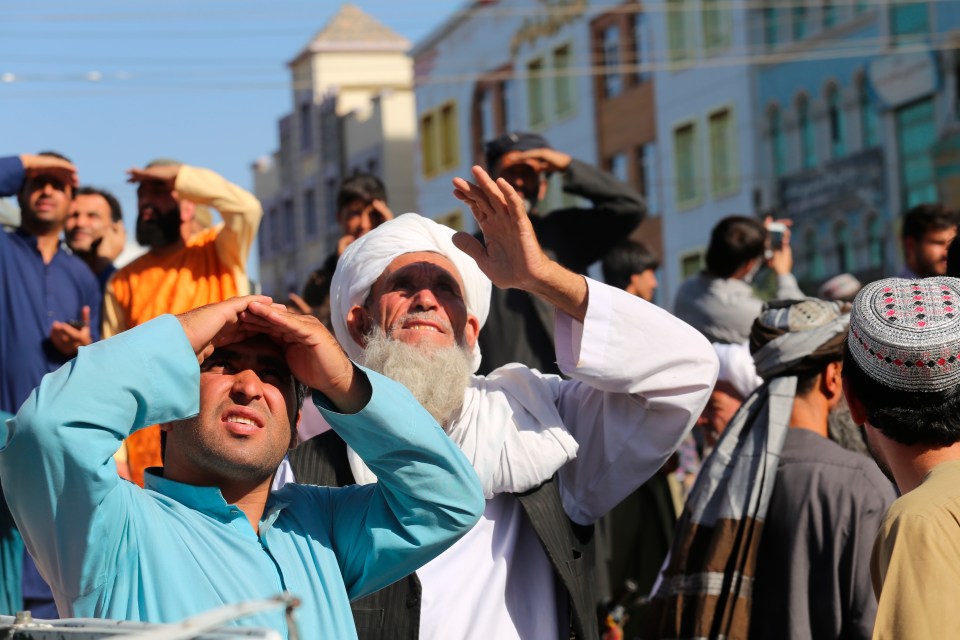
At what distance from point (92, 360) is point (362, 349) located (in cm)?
156

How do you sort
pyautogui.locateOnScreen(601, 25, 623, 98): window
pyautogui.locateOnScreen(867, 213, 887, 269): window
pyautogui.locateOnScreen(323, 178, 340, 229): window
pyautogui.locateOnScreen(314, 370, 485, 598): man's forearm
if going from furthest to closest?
1. pyautogui.locateOnScreen(323, 178, 340, 229): window
2. pyautogui.locateOnScreen(601, 25, 623, 98): window
3. pyautogui.locateOnScreen(867, 213, 887, 269): window
4. pyautogui.locateOnScreen(314, 370, 485, 598): man's forearm

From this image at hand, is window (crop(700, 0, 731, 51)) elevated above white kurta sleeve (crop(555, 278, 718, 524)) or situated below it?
above

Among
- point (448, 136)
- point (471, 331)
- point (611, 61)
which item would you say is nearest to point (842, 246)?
point (611, 61)

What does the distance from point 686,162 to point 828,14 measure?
14.9 ft

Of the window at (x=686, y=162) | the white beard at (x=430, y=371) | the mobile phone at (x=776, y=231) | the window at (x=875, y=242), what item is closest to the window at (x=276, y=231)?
the window at (x=686, y=162)

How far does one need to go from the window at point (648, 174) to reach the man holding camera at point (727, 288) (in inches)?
998

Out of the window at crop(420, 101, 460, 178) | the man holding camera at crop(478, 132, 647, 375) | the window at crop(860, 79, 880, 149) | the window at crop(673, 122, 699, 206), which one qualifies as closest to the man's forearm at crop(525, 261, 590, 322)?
the man holding camera at crop(478, 132, 647, 375)

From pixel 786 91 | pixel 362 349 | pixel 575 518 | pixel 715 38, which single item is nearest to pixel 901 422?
pixel 575 518

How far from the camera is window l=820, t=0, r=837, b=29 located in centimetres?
2847

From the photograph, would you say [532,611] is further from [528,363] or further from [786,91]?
[786,91]

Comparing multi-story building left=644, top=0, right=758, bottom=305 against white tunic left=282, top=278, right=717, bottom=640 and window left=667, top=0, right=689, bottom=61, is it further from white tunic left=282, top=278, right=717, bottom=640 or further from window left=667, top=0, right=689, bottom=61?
white tunic left=282, top=278, right=717, bottom=640

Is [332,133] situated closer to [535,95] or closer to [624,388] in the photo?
[535,95]

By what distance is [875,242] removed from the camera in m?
27.3

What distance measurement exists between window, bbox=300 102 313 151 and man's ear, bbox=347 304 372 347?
46229 millimetres
